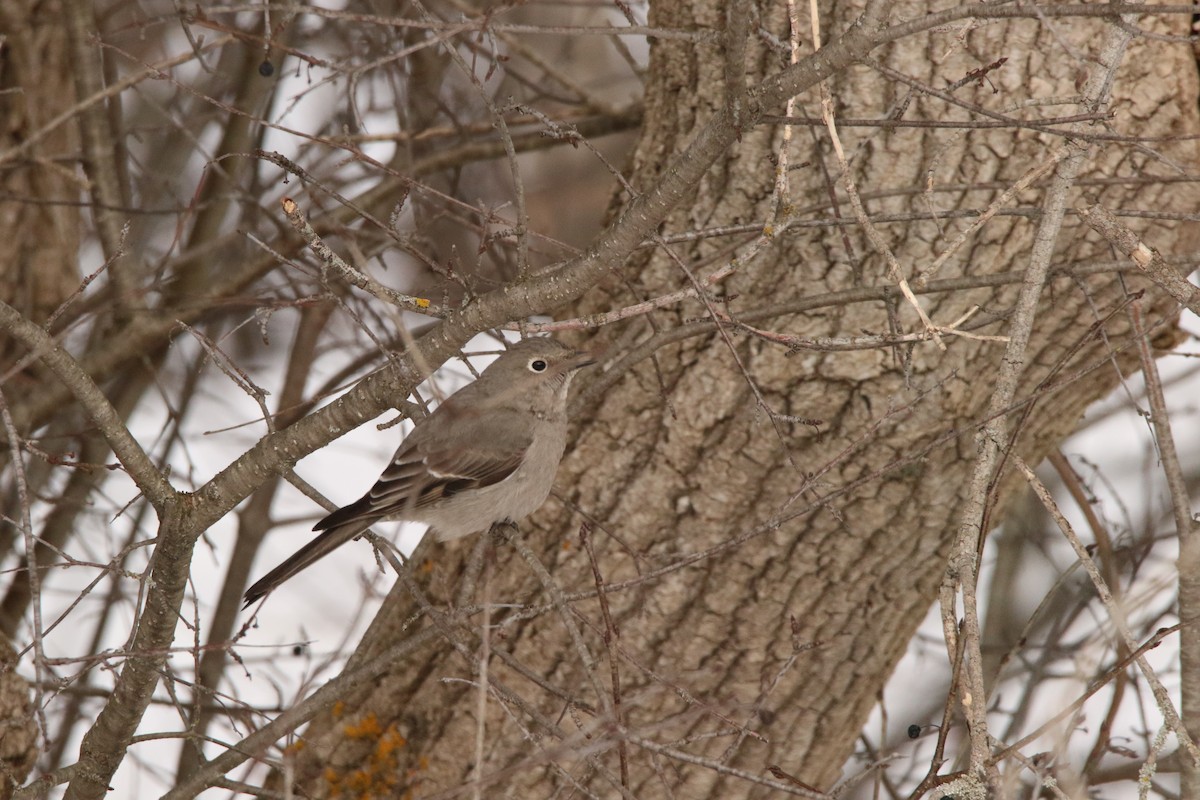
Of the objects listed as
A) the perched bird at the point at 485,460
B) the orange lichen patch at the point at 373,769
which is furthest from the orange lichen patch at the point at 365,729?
the perched bird at the point at 485,460

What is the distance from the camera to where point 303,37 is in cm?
618

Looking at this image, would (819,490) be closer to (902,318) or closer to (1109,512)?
(902,318)

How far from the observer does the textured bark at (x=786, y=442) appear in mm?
4137

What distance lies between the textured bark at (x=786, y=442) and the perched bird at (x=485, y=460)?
0.17 m

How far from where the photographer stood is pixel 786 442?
3.93 m

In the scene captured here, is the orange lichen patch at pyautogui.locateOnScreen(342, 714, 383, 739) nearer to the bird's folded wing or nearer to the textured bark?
the textured bark

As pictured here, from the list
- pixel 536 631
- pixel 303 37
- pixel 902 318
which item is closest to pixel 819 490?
pixel 902 318

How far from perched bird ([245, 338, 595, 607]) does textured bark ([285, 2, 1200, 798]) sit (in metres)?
0.17

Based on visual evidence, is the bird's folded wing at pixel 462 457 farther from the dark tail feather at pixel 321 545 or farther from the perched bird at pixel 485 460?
the dark tail feather at pixel 321 545

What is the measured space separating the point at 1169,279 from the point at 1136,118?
133cm

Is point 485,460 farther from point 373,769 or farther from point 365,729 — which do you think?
point 373,769

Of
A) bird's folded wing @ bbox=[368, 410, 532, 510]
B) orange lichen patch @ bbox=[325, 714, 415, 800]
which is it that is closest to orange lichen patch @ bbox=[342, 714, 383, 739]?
orange lichen patch @ bbox=[325, 714, 415, 800]

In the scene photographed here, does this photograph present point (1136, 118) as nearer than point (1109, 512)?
Yes

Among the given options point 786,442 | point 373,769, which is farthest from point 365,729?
point 786,442
